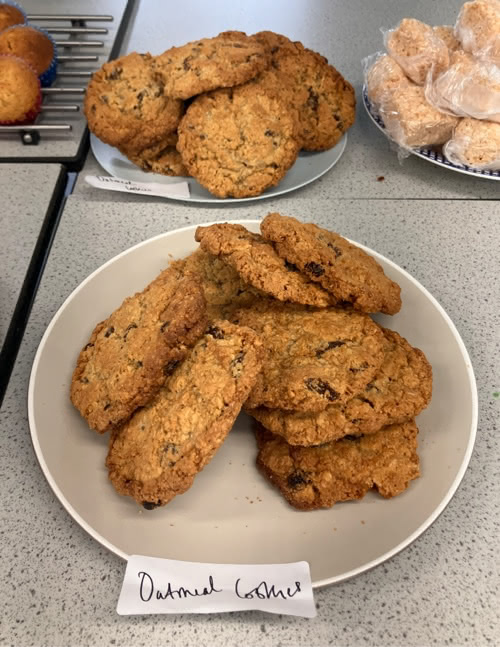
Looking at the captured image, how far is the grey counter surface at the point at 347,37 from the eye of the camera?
1.51m

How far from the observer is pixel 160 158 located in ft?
4.89

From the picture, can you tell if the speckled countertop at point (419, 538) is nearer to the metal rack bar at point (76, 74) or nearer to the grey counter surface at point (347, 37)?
the grey counter surface at point (347, 37)

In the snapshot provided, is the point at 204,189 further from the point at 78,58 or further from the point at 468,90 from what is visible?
the point at 78,58

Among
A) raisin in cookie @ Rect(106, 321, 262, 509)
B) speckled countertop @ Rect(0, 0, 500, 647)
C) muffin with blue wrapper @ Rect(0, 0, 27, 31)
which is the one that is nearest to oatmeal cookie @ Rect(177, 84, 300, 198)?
speckled countertop @ Rect(0, 0, 500, 647)

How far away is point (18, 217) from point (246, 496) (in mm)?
977

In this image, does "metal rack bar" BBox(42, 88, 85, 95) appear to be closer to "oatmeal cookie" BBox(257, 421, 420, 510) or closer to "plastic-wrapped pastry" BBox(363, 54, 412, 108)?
"plastic-wrapped pastry" BBox(363, 54, 412, 108)

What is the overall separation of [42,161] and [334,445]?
1234 mm

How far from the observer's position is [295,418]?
862 millimetres

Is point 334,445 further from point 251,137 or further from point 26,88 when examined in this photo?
point 26,88

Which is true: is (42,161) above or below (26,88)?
below

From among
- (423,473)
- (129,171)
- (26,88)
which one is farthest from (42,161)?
(423,473)

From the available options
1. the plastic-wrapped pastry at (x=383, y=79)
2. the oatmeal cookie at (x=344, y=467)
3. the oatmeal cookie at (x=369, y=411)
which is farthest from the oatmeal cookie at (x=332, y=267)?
the plastic-wrapped pastry at (x=383, y=79)

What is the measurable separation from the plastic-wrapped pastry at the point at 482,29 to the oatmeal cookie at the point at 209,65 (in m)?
0.54

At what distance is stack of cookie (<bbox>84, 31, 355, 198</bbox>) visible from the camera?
1.33 meters
